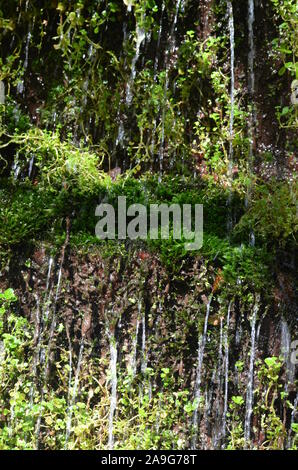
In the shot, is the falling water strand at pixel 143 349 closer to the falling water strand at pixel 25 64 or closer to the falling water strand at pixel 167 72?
the falling water strand at pixel 167 72

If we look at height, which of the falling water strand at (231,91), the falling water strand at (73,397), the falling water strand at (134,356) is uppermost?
the falling water strand at (231,91)

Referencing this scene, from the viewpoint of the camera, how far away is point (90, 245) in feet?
9.98

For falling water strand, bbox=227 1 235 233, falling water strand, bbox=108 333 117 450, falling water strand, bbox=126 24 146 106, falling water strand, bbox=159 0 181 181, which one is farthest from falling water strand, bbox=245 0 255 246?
falling water strand, bbox=108 333 117 450

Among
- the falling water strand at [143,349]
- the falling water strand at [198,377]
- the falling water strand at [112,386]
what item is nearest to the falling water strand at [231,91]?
the falling water strand at [198,377]

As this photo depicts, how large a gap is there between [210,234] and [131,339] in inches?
30.4

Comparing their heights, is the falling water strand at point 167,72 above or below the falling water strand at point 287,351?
above

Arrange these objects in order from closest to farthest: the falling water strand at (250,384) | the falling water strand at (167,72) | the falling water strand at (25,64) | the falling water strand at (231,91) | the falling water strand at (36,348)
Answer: the falling water strand at (250,384) → the falling water strand at (36,348) → the falling water strand at (231,91) → the falling water strand at (167,72) → the falling water strand at (25,64)

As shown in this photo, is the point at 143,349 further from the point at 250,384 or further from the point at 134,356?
the point at 250,384

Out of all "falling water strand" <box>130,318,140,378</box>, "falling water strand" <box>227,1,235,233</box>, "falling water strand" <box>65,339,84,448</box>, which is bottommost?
"falling water strand" <box>65,339,84,448</box>

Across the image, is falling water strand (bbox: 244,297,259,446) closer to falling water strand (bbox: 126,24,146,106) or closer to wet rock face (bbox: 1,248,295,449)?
wet rock face (bbox: 1,248,295,449)

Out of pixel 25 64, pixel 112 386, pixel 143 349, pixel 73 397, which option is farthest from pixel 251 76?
pixel 73 397

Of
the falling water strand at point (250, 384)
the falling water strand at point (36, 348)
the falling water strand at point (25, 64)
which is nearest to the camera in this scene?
the falling water strand at point (250, 384)
